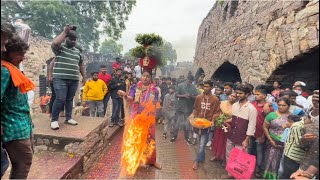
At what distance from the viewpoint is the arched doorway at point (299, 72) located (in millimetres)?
5930

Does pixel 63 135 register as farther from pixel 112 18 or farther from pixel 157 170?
pixel 112 18

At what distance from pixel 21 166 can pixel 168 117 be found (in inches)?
225

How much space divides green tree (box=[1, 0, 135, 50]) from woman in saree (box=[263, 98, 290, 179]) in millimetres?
21823

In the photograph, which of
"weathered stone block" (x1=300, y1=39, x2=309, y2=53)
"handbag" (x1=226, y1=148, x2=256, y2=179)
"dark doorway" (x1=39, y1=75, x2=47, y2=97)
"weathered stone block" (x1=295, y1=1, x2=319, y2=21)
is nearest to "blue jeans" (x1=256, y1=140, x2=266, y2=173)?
"handbag" (x1=226, y1=148, x2=256, y2=179)

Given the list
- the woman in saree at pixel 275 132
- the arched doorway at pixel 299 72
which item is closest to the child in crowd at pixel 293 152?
the woman in saree at pixel 275 132

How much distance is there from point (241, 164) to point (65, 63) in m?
3.90

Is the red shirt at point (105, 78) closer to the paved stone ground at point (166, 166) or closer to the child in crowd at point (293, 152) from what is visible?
the paved stone ground at point (166, 166)

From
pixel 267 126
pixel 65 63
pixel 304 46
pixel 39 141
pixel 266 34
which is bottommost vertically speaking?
pixel 39 141

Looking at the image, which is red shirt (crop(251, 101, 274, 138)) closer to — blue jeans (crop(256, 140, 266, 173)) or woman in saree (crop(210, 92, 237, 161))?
blue jeans (crop(256, 140, 266, 173))

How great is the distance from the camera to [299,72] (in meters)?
6.67

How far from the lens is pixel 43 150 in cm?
419

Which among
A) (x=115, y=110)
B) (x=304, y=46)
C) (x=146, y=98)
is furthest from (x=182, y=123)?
(x=304, y=46)

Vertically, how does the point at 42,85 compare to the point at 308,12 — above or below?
below

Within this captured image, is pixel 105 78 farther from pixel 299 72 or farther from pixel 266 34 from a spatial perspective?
pixel 299 72
